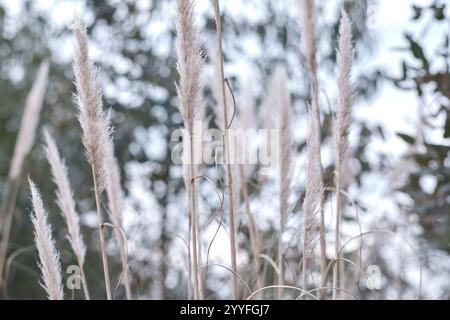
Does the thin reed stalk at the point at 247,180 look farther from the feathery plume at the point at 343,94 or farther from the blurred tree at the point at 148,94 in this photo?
the blurred tree at the point at 148,94

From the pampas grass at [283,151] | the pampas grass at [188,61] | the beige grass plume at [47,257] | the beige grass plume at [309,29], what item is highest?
the beige grass plume at [309,29]

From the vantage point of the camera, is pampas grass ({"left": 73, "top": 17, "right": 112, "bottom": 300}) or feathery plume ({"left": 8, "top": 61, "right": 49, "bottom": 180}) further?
feathery plume ({"left": 8, "top": 61, "right": 49, "bottom": 180})

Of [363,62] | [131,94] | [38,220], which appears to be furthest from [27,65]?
[38,220]

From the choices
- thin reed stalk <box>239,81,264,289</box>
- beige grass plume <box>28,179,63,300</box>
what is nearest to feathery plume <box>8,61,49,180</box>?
thin reed stalk <box>239,81,264,289</box>

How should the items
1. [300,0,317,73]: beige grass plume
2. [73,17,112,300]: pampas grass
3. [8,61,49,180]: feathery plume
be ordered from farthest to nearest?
[8,61,49,180]: feathery plume, [300,0,317,73]: beige grass plume, [73,17,112,300]: pampas grass

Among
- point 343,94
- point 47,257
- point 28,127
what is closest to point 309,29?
point 343,94

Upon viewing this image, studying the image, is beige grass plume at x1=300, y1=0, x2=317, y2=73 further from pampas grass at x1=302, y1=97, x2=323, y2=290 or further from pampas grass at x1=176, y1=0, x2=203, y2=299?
pampas grass at x1=176, y1=0, x2=203, y2=299

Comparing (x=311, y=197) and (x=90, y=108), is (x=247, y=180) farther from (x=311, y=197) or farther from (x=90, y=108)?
(x=90, y=108)

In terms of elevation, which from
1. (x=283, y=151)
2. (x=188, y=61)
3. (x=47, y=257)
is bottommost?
(x=47, y=257)

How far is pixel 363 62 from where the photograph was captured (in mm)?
2910

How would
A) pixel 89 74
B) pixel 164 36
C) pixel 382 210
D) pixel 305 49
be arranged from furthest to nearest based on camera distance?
pixel 164 36 < pixel 382 210 < pixel 305 49 < pixel 89 74

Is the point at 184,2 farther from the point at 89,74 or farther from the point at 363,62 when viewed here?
the point at 363,62

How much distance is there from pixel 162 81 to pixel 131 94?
0.17 m

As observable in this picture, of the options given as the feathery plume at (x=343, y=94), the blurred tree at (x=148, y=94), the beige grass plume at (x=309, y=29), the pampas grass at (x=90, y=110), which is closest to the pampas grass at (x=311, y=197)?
the feathery plume at (x=343, y=94)
